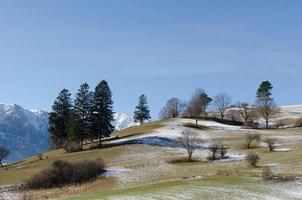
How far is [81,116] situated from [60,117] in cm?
1254

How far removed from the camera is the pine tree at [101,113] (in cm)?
10094

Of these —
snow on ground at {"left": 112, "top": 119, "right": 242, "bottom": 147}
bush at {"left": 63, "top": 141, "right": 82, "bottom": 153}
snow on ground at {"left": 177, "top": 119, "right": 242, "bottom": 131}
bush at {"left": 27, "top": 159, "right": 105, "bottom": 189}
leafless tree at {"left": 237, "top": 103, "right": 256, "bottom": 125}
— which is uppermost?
leafless tree at {"left": 237, "top": 103, "right": 256, "bottom": 125}

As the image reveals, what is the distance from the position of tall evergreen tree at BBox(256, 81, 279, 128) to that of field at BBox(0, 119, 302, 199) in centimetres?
2347

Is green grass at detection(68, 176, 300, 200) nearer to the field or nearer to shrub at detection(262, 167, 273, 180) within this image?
the field

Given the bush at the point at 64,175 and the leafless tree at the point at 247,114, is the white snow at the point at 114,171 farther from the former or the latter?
the leafless tree at the point at 247,114

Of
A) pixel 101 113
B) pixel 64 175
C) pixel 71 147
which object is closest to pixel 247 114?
pixel 101 113

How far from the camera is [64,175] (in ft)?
206

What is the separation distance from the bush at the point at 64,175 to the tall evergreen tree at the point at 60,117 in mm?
50584

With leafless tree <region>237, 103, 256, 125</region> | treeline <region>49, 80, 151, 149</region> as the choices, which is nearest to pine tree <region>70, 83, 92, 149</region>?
treeline <region>49, 80, 151, 149</region>

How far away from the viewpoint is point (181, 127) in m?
118

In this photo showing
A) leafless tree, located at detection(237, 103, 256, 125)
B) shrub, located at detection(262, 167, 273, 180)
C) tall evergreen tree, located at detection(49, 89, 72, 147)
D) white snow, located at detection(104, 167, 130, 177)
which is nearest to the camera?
shrub, located at detection(262, 167, 273, 180)

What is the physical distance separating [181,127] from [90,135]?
969 inches

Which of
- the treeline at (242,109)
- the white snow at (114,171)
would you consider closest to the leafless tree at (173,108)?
the treeline at (242,109)

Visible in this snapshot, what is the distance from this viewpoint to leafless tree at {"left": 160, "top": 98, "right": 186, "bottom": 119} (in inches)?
6654
